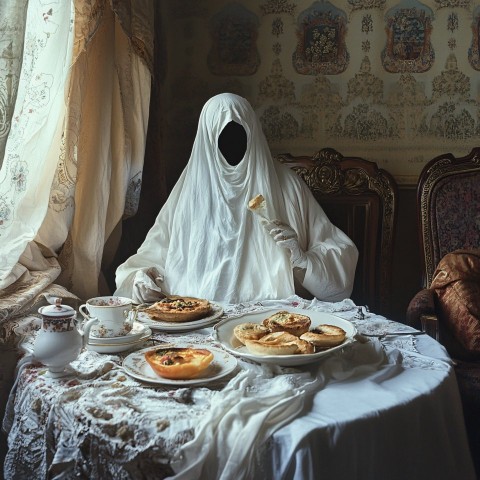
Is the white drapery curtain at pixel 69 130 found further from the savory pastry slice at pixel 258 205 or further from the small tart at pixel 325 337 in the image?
the small tart at pixel 325 337

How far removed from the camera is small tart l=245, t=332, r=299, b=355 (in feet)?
4.27

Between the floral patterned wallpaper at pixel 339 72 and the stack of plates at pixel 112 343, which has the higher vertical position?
the floral patterned wallpaper at pixel 339 72

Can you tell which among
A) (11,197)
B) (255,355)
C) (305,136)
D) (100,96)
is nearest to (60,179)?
(11,197)

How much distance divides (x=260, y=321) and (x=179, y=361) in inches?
15.7

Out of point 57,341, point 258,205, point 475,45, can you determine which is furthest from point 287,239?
point 475,45

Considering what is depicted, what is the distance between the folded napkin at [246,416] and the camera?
3.38 feet

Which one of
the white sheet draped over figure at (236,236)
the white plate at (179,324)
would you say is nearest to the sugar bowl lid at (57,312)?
the white plate at (179,324)

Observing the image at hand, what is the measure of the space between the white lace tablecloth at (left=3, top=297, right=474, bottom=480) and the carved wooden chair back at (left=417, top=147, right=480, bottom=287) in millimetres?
1408

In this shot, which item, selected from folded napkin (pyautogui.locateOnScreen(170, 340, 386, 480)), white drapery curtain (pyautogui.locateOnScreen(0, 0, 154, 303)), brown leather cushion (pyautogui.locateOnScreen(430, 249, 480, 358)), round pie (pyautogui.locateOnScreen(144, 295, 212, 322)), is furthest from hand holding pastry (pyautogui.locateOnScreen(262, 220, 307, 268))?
folded napkin (pyautogui.locateOnScreen(170, 340, 386, 480))

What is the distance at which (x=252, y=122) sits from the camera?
234 cm

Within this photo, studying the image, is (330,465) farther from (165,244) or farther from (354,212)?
(354,212)

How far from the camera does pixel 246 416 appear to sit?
1.10 meters

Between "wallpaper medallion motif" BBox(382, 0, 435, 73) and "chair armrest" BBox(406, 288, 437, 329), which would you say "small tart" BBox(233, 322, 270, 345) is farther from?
"wallpaper medallion motif" BBox(382, 0, 435, 73)

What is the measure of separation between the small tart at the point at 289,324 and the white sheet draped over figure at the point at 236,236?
0.61m
